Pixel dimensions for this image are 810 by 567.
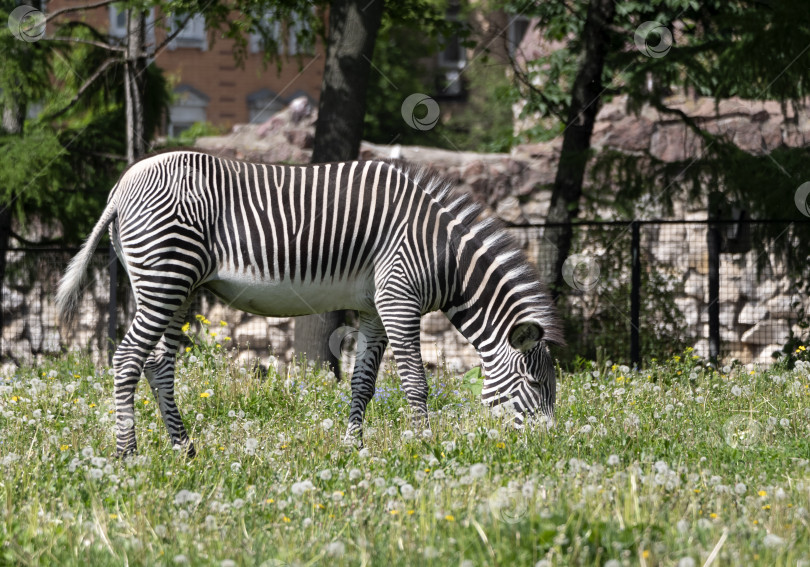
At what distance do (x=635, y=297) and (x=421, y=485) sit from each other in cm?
802

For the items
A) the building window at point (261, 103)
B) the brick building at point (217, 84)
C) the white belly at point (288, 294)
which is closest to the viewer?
the white belly at point (288, 294)

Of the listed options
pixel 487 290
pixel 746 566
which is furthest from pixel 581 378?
pixel 746 566

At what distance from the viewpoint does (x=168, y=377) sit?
6602 mm

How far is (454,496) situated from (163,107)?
36.7 feet

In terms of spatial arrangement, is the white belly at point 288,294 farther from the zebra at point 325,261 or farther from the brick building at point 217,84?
the brick building at point 217,84

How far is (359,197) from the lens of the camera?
671 cm

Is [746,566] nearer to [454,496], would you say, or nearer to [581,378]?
[454,496]

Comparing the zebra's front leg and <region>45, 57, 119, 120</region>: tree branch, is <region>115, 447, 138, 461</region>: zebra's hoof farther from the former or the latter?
<region>45, 57, 119, 120</region>: tree branch

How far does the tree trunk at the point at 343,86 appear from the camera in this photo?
10.6 metres

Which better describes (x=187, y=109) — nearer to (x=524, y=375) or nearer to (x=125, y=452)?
(x=125, y=452)

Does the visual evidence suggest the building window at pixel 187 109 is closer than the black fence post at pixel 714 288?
No

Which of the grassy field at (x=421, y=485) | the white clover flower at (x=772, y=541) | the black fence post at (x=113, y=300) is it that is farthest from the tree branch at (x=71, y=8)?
the white clover flower at (x=772, y=541)

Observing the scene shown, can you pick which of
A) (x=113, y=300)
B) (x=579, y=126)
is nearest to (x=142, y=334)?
(x=113, y=300)

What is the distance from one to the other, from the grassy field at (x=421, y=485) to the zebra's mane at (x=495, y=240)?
0.79 metres
